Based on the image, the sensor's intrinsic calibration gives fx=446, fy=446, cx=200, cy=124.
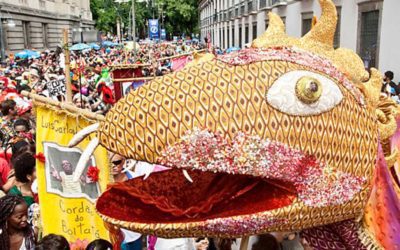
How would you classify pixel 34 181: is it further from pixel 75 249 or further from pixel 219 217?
pixel 219 217

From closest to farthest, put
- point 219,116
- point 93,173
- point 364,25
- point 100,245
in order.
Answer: point 219,116
point 100,245
point 93,173
point 364,25

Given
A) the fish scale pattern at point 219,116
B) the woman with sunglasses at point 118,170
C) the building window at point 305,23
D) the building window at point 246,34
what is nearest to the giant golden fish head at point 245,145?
the fish scale pattern at point 219,116

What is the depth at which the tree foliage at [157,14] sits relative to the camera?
208 ft

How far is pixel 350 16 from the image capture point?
13.8 meters

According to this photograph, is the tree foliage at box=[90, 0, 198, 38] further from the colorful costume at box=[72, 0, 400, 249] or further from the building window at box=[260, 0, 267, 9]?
the colorful costume at box=[72, 0, 400, 249]

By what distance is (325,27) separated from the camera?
2426 millimetres

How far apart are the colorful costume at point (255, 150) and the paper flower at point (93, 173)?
1.40 m

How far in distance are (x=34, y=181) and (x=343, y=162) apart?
11.3 feet

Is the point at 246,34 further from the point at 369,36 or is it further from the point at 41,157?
the point at 41,157

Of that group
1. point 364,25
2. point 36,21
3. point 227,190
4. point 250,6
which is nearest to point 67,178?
point 227,190

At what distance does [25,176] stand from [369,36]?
37.1 ft

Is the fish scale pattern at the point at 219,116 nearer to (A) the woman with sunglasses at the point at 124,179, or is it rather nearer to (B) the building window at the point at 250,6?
(A) the woman with sunglasses at the point at 124,179

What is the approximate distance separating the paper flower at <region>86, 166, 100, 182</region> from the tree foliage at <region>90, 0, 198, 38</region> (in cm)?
5911

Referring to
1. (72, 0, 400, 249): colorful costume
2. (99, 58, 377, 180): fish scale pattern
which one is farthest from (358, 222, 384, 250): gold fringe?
(99, 58, 377, 180): fish scale pattern
